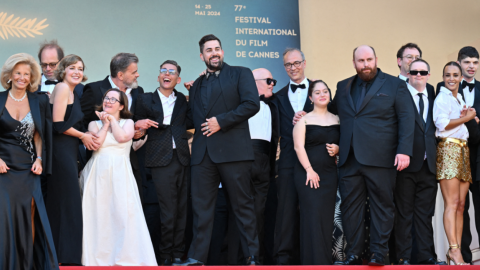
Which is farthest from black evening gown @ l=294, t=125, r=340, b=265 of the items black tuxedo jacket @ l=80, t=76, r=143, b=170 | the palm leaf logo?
the palm leaf logo

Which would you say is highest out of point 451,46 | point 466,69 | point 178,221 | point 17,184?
point 451,46

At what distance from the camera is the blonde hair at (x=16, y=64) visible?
3555 millimetres

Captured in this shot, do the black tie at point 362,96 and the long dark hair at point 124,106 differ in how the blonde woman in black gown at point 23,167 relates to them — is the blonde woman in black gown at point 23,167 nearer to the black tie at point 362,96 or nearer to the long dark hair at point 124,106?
the long dark hair at point 124,106

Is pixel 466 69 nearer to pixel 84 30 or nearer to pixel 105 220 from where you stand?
pixel 105 220

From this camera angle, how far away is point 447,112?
167 inches

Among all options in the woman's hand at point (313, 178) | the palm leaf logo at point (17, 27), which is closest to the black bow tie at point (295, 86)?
the woman's hand at point (313, 178)

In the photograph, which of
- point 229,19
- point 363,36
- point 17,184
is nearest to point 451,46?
point 363,36

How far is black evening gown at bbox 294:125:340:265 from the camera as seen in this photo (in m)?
3.92

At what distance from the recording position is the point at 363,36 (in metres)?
6.66

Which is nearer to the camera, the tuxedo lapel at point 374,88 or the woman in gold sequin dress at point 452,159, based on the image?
the tuxedo lapel at point 374,88

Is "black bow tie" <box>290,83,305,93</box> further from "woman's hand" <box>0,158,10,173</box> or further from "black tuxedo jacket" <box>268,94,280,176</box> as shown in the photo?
"woman's hand" <box>0,158,10,173</box>

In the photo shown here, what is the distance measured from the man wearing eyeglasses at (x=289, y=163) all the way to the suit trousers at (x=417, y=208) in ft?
2.59

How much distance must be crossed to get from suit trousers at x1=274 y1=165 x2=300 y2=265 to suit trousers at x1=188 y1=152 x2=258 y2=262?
18.7 inches

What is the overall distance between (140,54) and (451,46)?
3.93 m
